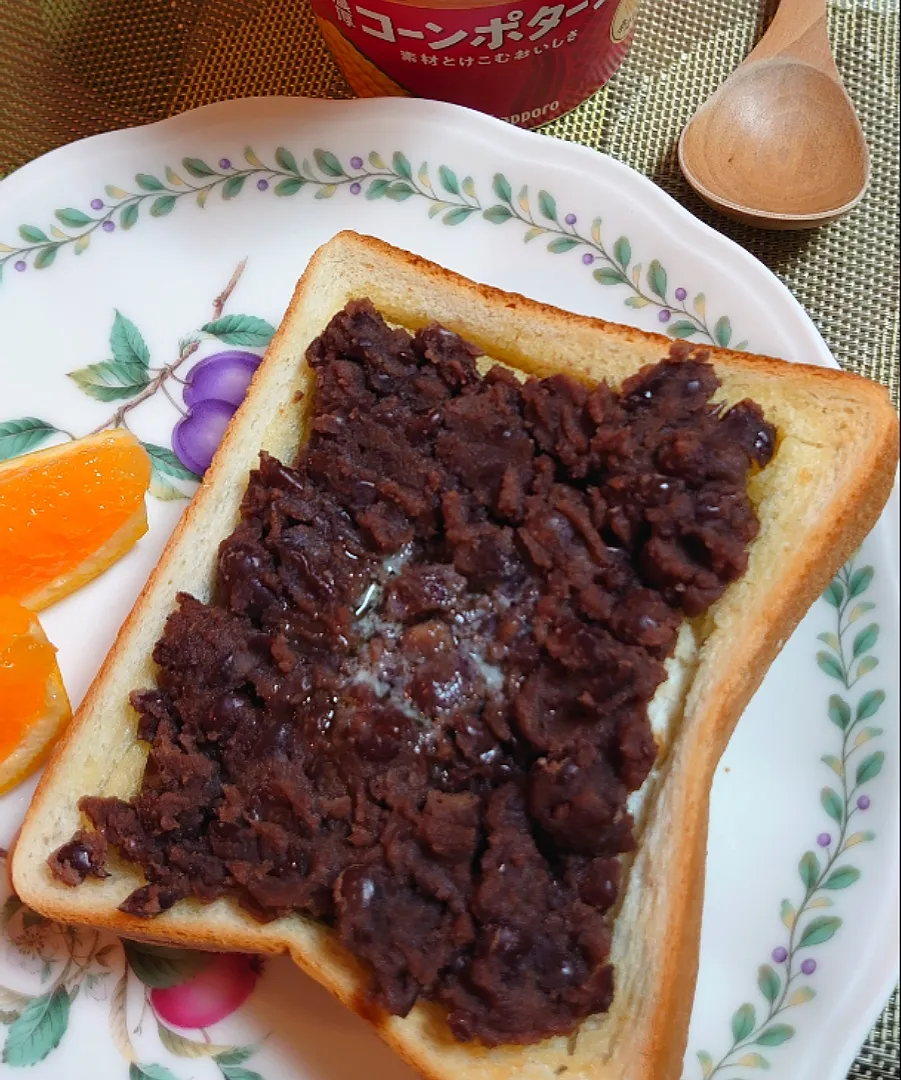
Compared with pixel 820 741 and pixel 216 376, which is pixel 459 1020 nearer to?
pixel 820 741

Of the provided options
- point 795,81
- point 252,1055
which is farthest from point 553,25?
point 252,1055

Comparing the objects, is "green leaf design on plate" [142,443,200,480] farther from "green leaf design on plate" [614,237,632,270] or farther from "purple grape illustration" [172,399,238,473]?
"green leaf design on plate" [614,237,632,270]

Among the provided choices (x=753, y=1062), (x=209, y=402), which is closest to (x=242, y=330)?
(x=209, y=402)

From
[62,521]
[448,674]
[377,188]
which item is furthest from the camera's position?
[377,188]

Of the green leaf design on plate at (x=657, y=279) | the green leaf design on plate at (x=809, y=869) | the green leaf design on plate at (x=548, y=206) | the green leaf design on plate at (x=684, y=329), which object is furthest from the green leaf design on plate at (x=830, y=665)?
the green leaf design on plate at (x=548, y=206)

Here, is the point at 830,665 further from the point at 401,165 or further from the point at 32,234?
the point at 32,234

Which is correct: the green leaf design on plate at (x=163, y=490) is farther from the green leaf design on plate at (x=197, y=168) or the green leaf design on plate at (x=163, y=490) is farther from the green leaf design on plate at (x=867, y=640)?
the green leaf design on plate at (x=867, y=640)
